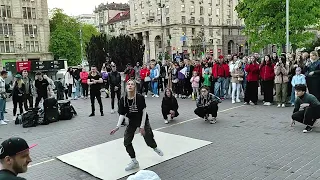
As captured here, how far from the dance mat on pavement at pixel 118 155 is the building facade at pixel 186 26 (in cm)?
6574

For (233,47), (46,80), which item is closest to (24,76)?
(46,80)

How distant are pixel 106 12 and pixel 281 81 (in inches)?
4609

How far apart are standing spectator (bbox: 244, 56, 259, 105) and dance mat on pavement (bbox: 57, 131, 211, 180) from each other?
17.9 ft

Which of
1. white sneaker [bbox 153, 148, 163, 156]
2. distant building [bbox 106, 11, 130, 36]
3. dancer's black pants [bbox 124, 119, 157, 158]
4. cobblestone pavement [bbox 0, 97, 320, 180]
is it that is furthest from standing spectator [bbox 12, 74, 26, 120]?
distant building [bbox 106, 11, 130, 36]

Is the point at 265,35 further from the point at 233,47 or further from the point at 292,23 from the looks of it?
the point at 233,47

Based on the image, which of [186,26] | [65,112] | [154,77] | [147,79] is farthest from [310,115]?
[186,26]

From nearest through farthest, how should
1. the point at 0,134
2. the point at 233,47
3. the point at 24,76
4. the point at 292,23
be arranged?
the point at 0,134, the point at 24,76, the point at 292,23, the point at 233,47

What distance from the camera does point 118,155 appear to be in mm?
7066

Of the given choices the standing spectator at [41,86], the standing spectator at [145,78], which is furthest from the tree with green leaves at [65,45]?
the standing spectator at [41,86]

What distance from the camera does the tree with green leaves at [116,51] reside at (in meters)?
26.2

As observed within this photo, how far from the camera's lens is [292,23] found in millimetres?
23547

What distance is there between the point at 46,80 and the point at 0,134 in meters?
2.88

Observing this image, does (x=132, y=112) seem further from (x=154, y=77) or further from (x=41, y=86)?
(x=154, y=77)

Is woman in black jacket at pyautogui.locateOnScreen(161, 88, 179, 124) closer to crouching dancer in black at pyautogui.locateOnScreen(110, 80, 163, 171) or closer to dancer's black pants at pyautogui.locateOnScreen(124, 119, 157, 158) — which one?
dancer's black pants at pyautogui.locateOnScreen(124, 119, 157, 158)
